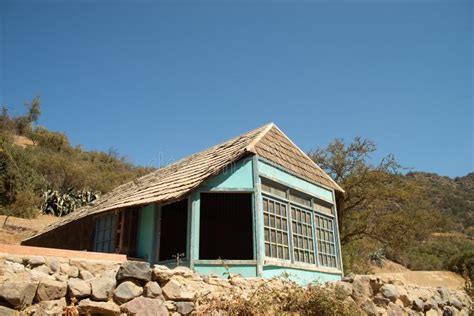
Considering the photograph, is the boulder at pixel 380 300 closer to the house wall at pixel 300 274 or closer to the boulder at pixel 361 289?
the boulder at pixel 361 289

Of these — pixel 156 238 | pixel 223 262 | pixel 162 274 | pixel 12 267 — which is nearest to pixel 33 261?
pixel 12 267

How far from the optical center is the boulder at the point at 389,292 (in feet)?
31.5

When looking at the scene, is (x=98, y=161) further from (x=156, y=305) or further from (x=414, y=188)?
(x=156, y=305)

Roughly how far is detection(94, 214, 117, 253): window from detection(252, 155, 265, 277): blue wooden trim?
4.06 meters

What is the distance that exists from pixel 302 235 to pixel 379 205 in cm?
927

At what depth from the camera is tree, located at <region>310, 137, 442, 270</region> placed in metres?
18.4

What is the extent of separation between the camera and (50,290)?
5555mm

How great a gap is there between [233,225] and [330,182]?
3.71m

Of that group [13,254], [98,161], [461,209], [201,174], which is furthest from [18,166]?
[461,209]

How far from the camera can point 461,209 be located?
2164 inches

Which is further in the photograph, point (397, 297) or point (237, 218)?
point (237, 218)

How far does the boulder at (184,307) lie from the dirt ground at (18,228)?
1459 cm

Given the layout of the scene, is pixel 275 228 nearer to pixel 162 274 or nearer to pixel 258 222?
pixel 258 222

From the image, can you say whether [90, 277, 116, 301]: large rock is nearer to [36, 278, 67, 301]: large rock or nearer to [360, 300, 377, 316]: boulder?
[36, 278, 67, 301]: large rock
